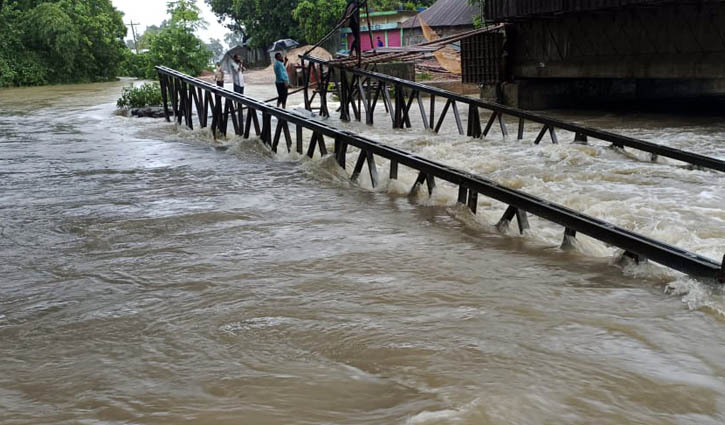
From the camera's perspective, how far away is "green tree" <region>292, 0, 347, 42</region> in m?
37.2

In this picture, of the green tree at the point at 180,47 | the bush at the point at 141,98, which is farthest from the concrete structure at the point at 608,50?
the green tree at the point at 180,47

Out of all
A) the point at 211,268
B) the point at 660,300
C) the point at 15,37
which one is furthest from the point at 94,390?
the point at 15,37

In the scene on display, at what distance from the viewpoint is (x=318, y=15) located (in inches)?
1486

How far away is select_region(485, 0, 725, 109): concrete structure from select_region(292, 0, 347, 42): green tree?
22619 millimetres

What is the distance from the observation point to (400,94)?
41.9ft

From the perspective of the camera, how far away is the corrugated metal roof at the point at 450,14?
31.0m

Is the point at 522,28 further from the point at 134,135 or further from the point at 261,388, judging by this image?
the point at 261,388

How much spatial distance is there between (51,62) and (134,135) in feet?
104

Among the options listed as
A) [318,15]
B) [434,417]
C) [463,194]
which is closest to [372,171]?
[463,194]

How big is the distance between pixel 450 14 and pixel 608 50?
62.4 ft

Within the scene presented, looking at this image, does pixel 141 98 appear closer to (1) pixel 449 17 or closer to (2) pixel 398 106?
(2) pixel 398 106

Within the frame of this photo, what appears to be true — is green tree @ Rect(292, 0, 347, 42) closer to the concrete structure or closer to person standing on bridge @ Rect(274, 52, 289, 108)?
person standing on bridge @ Rect(274, 52, 289, 108)

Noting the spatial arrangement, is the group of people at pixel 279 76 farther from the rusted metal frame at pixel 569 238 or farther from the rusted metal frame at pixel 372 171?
the rusted metal frame at pixel 569 238

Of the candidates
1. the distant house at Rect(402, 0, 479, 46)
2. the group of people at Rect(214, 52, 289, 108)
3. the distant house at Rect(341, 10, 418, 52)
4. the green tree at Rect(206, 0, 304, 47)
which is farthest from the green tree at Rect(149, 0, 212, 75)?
the group of people at Rect(214, 52, 289, 108)
